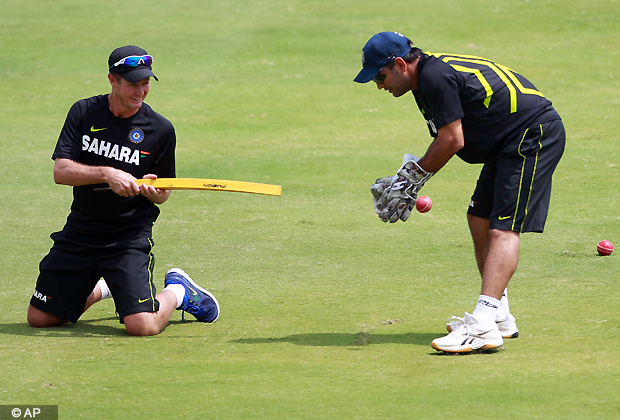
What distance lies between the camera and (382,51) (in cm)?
489

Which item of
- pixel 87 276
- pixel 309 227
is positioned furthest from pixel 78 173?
pixel 309 227

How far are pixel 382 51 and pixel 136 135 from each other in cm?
190

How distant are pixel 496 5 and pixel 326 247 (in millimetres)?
11455

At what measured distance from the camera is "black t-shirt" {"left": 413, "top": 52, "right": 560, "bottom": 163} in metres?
4.84

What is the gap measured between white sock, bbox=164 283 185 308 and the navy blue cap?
80.7 inches

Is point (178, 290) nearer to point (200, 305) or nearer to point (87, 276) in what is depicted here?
point (200, 305)

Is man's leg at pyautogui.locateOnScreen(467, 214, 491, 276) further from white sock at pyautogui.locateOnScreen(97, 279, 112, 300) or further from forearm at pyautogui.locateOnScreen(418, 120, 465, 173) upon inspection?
white sock at pyautogui.locateOnScreen(97, 279, 112, 300)

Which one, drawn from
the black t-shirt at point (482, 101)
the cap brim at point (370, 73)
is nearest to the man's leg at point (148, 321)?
the cap brim at point (370, 73)

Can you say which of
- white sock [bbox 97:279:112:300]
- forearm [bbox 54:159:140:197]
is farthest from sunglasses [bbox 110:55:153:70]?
white sock [bbox 97:279:112:300]

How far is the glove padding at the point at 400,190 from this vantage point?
5.05 m

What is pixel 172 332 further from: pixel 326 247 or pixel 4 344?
pixel 326 247

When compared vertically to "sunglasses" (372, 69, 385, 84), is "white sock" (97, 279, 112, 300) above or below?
below

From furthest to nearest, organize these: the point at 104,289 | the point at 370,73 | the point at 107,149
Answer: the point at 104,289
the point at 107,149
the point at 370,73

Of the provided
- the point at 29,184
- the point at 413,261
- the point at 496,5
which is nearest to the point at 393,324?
the point at 413,261
